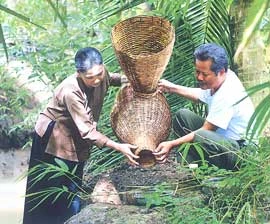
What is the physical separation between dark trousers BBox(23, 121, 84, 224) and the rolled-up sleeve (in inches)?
8.9

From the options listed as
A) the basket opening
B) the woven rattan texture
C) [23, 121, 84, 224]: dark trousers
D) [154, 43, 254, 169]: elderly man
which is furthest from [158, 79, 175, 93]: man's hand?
[23, 121, 84, 224]: dark trousers

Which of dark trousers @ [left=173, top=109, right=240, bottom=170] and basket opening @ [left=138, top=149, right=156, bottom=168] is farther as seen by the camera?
basket opening @ [left=138, top=149, right=156, bottom=168]

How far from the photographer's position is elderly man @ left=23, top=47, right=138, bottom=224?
2711 millimetres

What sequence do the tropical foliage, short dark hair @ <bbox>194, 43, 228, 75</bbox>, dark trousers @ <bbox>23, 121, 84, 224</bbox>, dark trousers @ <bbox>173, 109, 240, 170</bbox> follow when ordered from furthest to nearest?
1. dark trousers @ <bbox>23, 121, 84, 224</bbox>
2. short dark hair @ <bbox>194, 43, 228, 75</bbox>
3. dark trousers @ <bbox>173, 109, 240, 170</bbox>
4. the tropical foliage

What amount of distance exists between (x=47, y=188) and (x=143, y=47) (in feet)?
2.58

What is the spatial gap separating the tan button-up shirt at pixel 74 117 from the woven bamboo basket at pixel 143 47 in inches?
7.6

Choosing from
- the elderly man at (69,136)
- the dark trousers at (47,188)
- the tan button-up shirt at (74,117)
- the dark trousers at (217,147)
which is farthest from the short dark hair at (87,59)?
the dark trousers at (217,147)

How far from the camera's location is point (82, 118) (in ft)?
8.93

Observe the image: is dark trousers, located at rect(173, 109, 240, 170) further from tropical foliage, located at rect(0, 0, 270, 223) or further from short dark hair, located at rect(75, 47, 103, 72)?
short dark hair, located at rect(75, 47, 103, 72)

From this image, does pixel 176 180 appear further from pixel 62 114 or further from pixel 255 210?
pixel 255 210

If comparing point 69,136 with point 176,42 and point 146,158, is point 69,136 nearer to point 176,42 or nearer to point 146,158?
point 146,158

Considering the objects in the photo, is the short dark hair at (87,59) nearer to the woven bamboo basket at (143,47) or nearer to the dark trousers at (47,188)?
the woven bamboo basket at (143,47)

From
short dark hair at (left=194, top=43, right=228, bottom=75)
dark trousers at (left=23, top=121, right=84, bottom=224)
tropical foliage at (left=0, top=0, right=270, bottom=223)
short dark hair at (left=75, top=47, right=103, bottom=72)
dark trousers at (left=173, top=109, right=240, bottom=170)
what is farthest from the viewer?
dark trousers at (left=23, top=121, right=84, bottom=224)

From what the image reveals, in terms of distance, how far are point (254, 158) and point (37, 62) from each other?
3.29m
